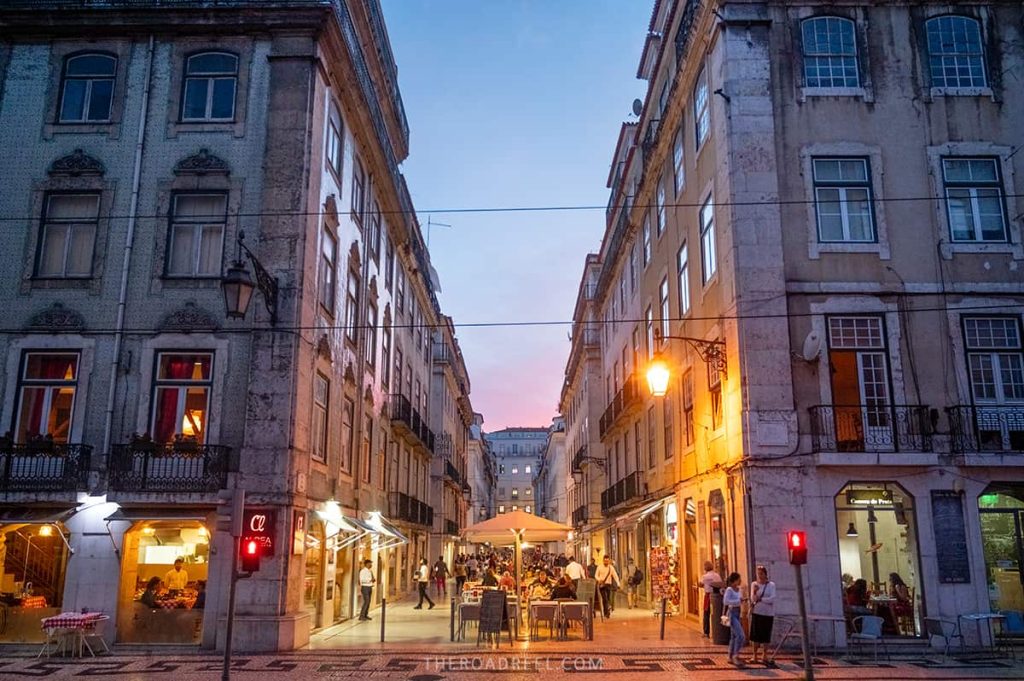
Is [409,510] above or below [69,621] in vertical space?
above

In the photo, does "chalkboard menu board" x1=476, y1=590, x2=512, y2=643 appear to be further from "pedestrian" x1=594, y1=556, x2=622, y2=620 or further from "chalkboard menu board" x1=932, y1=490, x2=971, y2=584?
"chalkboard menu board" x1=932, y1=490, x2=971, y2=584

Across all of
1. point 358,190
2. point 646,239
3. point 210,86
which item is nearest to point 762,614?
point 210,86


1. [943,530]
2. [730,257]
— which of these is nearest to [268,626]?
[730,257]

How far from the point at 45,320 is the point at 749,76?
609 inches

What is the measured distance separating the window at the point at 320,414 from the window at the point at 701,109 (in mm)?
10512

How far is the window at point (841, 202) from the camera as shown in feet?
56.0

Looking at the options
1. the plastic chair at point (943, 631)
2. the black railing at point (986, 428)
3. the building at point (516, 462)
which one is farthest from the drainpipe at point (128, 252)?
the building at point (516, 462)

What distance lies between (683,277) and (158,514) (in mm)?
13624

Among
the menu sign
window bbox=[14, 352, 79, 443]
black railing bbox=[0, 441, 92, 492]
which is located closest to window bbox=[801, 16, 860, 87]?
the menu sign

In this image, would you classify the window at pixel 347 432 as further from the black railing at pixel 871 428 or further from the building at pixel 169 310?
the black railing at pixel 871 428

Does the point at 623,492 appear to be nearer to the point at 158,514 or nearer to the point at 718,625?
the point at 718,625

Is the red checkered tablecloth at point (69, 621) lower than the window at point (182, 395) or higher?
lower

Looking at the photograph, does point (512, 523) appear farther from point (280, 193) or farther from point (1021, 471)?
point (1021, 471)

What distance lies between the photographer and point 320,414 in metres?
19.5
